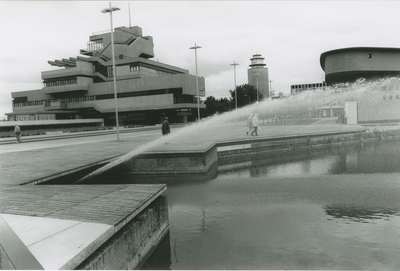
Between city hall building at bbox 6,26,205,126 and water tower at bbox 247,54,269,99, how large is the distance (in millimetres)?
59720

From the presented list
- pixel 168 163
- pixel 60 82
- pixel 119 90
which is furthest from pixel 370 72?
pixel 60 82

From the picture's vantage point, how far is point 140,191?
7.50 m

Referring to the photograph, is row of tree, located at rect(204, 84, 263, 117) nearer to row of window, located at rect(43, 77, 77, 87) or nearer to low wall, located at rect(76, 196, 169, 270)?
row of window, located at rect(43, 77, 77, 87)

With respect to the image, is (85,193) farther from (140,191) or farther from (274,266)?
(274,266)

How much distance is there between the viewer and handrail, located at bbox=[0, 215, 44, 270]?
12.2 ft

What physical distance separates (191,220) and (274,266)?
9.65ft

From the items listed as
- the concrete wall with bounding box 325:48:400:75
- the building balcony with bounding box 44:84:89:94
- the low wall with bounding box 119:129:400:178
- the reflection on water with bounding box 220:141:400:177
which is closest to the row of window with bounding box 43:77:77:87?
the building balcony with bounding box 44:84:89:94

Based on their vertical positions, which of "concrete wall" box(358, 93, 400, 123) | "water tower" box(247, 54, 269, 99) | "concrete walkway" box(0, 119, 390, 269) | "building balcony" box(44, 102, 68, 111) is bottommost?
"concrete walkway" box(0, 119, 390, 269)

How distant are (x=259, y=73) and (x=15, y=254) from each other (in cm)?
14114

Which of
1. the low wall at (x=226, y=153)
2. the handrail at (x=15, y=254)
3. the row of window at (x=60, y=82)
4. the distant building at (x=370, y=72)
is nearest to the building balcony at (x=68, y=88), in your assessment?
the row of window at (x=60, y=82)

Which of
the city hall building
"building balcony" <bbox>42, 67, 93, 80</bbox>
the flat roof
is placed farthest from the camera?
"building balcony" <bbox>42, 67, 93, 80</bbox>

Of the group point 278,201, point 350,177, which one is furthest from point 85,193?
point 350,177

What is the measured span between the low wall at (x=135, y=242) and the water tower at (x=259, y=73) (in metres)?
131

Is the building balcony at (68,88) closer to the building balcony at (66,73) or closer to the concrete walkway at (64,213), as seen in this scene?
the building balcony at (66,73)
